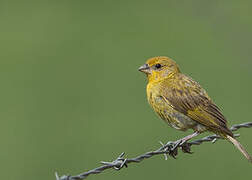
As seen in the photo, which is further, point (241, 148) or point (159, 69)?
point (159, 69)

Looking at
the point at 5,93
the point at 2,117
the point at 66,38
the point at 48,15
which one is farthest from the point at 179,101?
the point at 48,15

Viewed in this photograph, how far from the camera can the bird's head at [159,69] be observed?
7.91m

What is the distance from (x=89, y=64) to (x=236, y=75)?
2.70 m

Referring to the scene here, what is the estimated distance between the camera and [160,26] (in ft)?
53.1

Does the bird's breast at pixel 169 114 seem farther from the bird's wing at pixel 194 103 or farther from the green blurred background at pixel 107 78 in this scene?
the green blurred background at pixel 107 78

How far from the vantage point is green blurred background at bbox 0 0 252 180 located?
10258 mm

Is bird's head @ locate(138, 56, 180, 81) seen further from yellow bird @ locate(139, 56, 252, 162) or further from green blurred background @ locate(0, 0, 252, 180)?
green blurred background @ locate(0, 0, 252, 180)

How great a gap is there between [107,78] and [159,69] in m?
5.05

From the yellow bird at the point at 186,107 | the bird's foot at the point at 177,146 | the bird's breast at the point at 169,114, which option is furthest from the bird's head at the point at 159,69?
the bird's foot at the point at 177,146

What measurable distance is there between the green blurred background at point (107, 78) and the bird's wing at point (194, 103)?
2240mm

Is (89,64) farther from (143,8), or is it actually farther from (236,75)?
(143,8)

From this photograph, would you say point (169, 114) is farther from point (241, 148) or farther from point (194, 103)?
point (241, 148)

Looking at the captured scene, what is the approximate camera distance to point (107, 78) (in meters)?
13.0

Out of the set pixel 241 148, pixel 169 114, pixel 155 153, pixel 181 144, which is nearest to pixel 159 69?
pixel 169 114
